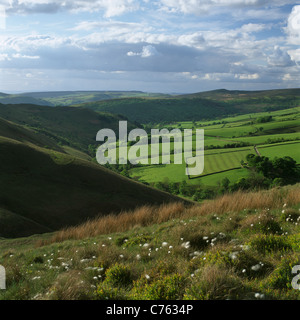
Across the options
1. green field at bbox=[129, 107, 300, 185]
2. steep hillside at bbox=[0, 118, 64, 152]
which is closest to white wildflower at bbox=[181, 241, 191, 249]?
steep hillside at bbox=[0, 118, 64, 152]

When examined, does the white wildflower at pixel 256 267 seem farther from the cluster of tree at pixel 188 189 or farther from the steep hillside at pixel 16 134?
the cluster of tree at pixel 188 189

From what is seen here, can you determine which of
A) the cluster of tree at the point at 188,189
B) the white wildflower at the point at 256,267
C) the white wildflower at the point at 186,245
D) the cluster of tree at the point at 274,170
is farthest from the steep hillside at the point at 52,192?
the cluster of tree at the point at 274,170

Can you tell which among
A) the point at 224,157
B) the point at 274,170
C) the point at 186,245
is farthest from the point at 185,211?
the point at 224,157

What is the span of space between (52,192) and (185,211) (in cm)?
2305

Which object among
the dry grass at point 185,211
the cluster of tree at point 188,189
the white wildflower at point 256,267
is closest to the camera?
the white wildflower at point 256,267

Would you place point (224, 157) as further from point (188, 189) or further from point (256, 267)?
point (256, 267)

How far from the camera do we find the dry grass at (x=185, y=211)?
12.5 m

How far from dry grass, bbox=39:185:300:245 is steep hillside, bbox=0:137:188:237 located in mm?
9151

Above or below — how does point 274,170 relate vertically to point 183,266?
below

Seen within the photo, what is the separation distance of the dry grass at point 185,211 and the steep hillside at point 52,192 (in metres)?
9.15

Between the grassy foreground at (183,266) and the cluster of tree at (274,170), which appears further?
the cluster of tree at (274,170)

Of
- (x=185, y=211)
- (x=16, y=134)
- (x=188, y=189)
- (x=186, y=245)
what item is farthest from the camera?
(x=188, y=189)

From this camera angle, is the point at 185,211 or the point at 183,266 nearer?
the point at 183,266

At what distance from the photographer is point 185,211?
14.1 m
